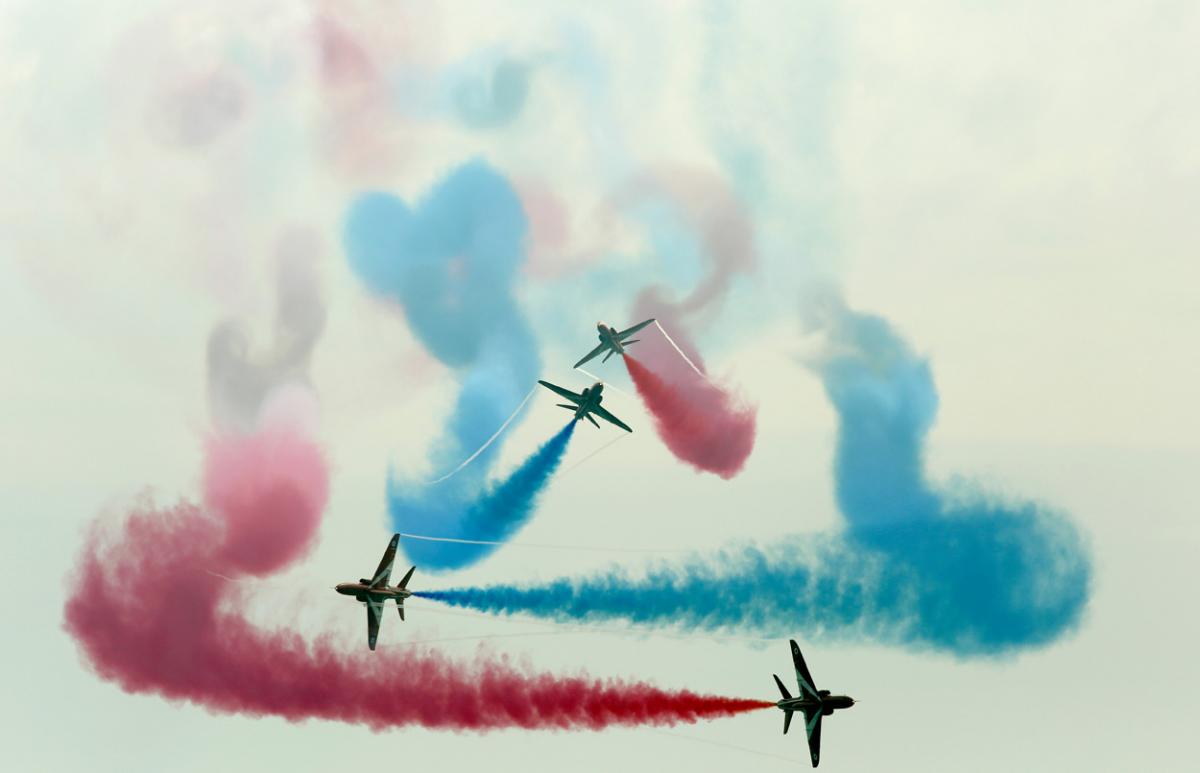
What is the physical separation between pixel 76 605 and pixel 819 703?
40235 millimetres

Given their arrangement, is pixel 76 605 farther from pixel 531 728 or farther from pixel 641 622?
pixel 641 622

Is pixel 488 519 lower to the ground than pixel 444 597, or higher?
higher

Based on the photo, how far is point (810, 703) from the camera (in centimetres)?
7381

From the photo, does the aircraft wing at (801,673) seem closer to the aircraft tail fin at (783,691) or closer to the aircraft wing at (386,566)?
the aircraft tail fin at (783,691)

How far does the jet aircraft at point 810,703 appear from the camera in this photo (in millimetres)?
73562

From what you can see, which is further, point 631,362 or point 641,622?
point 631,362

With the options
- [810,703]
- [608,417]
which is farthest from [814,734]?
[608,417]

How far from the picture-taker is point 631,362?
79.3 meters

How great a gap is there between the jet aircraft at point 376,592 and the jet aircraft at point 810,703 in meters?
20.3

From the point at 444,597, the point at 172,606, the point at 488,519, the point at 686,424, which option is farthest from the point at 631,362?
the point at 172,606

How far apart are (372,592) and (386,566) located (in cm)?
181

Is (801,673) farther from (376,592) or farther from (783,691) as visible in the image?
(376,592)

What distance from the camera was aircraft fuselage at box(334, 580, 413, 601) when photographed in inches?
2968

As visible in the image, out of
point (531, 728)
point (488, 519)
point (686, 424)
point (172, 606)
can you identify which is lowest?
point (531, 728)
